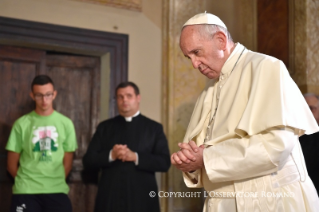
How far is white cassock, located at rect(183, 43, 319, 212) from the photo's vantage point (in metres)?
2.10

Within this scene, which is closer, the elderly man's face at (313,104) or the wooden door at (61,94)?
the elderly man's face at (313,104)

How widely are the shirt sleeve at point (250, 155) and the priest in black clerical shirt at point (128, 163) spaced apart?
234cm

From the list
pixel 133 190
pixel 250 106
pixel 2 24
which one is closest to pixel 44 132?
pixel 133 190

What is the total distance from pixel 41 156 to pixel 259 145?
2.90 m

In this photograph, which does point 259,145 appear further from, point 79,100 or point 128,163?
point 79,100

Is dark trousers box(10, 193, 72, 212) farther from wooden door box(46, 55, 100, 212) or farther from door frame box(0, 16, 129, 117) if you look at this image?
door frame box(0, 16, 129, 117)

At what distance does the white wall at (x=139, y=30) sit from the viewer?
5422mm

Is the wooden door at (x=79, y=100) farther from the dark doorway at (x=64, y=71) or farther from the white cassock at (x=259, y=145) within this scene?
the white cassock at (x=259, y=145)

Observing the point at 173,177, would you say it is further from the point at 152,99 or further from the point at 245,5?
the point at 245,5

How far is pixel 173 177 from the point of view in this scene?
5.69 meters

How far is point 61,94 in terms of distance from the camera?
555 centimetres

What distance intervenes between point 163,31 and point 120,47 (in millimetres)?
659

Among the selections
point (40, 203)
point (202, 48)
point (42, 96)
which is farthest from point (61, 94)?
point (202, 48)

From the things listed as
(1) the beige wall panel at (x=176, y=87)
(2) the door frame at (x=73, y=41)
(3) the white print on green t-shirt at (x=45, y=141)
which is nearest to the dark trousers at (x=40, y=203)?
(3) the white print on green t-shirt at (x=45, y=141)
